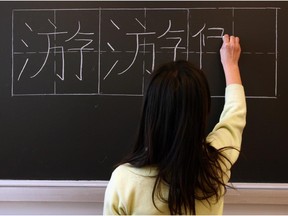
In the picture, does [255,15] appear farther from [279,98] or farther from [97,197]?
[97,197]

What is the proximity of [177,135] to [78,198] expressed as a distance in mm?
640

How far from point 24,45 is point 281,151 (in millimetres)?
1124

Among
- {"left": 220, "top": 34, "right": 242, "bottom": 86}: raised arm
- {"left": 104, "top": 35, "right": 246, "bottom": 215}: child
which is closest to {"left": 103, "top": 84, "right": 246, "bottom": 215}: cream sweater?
{"left": 104, "top": 35, "right": 246, "bottom": 215}: child

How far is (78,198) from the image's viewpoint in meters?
1.52

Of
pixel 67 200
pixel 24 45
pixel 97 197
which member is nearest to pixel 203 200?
pixel 97 197

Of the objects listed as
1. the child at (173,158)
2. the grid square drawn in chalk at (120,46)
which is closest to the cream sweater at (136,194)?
the child at (173,158)

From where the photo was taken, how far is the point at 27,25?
1.51m

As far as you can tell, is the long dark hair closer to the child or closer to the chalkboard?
the child

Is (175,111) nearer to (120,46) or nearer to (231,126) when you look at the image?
(231,126)

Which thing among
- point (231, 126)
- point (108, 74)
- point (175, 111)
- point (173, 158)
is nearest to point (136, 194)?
point (173, 158)

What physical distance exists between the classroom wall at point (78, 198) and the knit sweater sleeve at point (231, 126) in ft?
0.98

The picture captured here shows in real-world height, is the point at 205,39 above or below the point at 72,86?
above

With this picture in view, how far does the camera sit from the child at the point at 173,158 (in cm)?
107

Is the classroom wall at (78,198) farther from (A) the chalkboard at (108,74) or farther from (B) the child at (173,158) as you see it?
(B) the child at (173,158)
